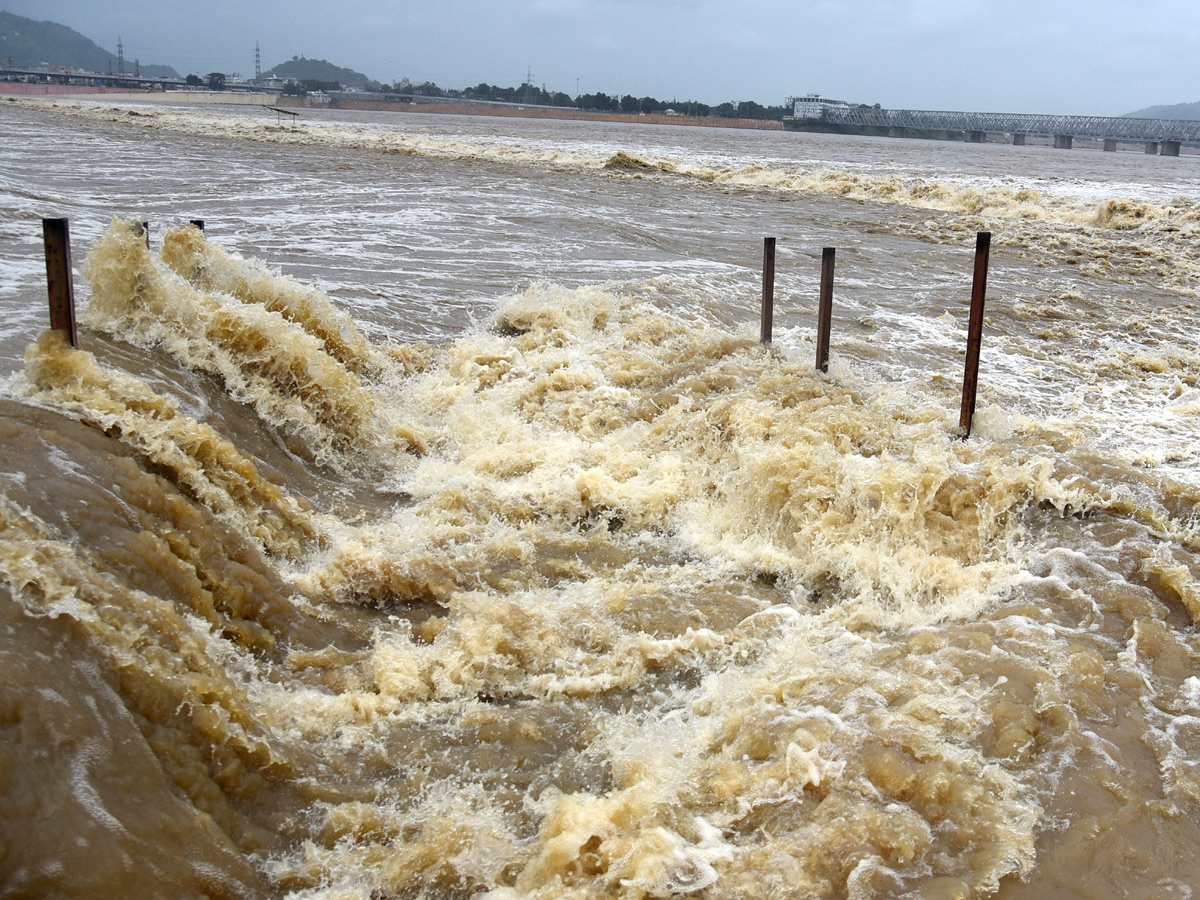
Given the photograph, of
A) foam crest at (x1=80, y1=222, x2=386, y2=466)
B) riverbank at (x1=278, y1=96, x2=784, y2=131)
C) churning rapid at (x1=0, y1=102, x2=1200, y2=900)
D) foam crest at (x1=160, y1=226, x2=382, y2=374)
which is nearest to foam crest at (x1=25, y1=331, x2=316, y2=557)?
churning rapid at (x1=0, y1=102, x2=1200, y2=900)

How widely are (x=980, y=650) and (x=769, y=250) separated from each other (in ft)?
15.6

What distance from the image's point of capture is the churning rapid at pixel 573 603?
3.08 metres

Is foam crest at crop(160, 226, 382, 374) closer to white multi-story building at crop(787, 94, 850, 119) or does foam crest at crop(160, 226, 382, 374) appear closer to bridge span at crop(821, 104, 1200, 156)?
bridge span at crop(821, 104, 1200, 156)

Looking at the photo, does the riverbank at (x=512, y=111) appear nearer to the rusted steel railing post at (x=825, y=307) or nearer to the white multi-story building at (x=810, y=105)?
the white multi-story building at (x=810, y=105)

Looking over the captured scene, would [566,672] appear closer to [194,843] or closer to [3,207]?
[194,843]

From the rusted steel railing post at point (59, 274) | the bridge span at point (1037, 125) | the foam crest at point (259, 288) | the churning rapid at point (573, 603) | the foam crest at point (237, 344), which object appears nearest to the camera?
the churning rapid at point (573, 603)

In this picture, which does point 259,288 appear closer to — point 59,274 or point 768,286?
point 59,274

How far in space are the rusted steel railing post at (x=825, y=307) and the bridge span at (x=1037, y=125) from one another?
90.0 metres

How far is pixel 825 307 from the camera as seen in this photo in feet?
24.7

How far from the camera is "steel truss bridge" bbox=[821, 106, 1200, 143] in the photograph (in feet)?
269

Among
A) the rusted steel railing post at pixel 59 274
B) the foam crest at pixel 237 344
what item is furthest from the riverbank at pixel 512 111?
→ the rusted steel railing post at pixel 59 274

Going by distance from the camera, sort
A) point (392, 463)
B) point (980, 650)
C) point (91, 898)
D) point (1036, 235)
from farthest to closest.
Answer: point (1036, 235)
point (392, 463)
point (980, 650)
point (91, 898)

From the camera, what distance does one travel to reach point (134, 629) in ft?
11.1

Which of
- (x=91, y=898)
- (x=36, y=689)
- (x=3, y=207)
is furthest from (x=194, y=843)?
(x=3, y=207)
